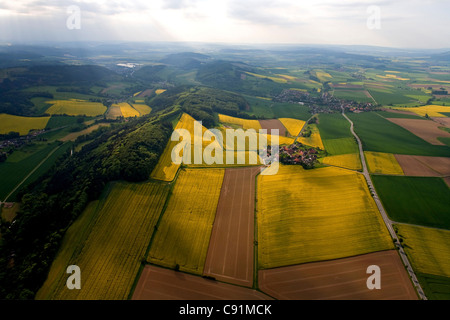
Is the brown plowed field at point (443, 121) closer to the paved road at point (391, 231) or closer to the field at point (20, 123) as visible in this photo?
the paved road at point (391, 231)

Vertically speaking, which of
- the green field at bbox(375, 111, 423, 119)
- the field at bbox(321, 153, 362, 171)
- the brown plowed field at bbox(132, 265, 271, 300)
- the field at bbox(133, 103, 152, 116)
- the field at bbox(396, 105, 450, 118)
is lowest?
the brown plowed field at bbox(132, 265, 271, 300)

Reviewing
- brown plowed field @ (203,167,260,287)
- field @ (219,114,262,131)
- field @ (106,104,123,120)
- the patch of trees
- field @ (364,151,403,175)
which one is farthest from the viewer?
field @ (106,104,123,120)

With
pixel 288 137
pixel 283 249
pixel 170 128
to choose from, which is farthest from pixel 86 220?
pixel 288 137

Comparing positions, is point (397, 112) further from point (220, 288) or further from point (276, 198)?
point (220, 288)

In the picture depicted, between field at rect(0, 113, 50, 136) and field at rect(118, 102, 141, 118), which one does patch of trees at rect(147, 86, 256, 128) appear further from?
field at rect(0, 113, 50, 136)

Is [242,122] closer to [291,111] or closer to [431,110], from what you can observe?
[291,111]

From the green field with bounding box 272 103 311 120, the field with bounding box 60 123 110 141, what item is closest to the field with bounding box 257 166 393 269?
the green field with bounding box 272 103 311 120
